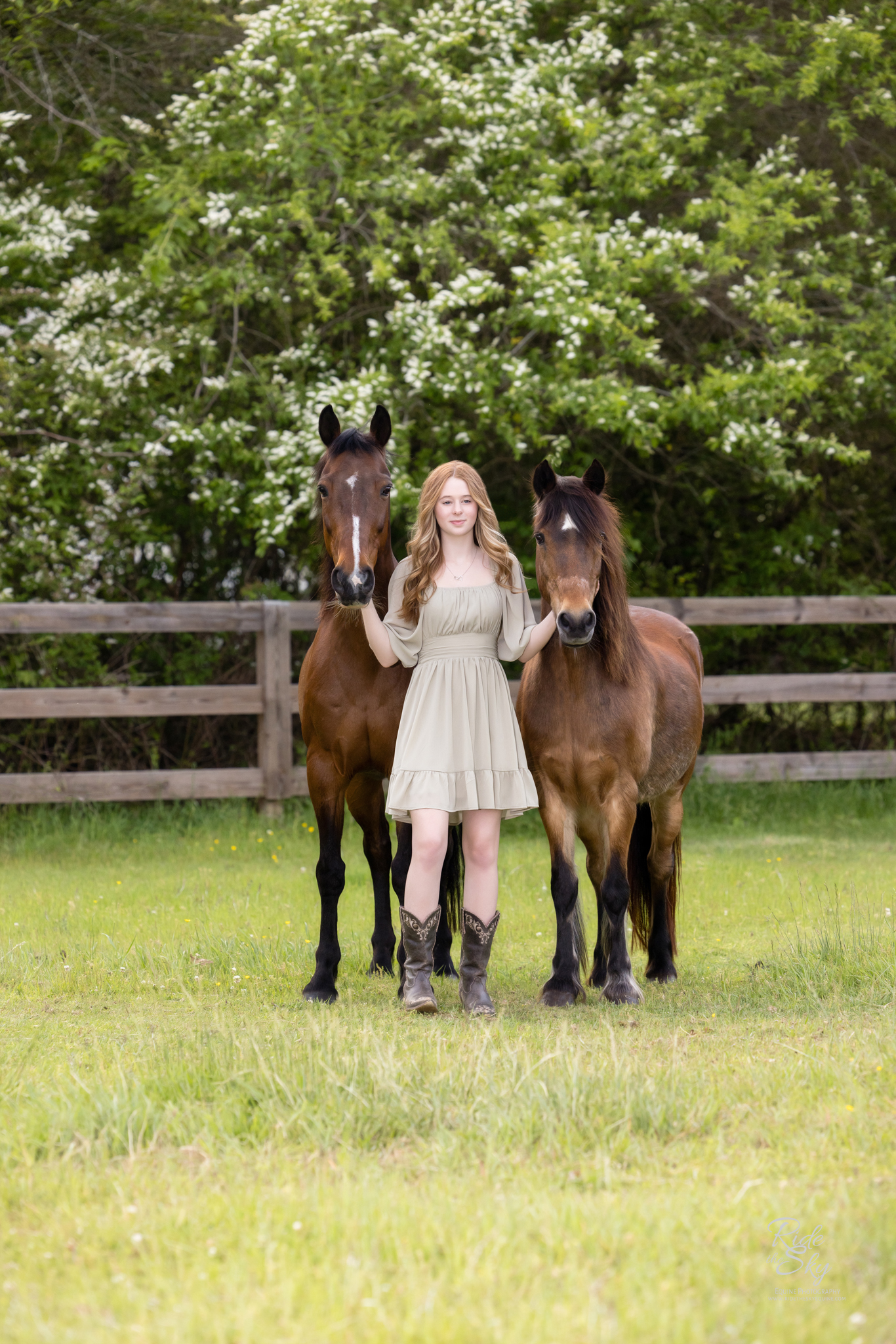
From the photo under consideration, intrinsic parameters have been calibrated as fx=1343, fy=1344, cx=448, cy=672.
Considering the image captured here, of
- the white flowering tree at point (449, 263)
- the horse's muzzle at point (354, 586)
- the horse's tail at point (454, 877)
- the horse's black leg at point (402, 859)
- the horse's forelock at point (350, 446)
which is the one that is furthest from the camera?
the white flowering tree at point (449, 263)

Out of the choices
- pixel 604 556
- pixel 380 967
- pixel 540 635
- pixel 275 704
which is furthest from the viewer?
pixel 275 704

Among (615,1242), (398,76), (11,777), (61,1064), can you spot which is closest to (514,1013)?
(61,1064)

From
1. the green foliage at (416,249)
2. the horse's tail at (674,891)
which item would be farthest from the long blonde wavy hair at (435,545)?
the green foliage at (416,249)

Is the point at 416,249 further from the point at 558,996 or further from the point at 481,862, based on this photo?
the point at 558,996

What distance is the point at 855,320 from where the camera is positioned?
34.1 ft

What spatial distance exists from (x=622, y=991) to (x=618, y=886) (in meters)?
0.39

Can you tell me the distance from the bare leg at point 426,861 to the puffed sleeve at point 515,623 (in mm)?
645

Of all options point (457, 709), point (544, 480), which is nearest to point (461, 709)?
point (457, 709)

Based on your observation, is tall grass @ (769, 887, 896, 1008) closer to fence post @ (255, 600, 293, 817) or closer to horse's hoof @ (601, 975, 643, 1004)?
horse's hoof @ (601, 975, 643, 1004)

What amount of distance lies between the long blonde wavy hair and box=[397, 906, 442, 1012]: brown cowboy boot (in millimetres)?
1106

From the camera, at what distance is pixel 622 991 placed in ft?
16.6

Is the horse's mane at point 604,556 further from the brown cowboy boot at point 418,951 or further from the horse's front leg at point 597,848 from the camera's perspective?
the brown cowboy boot at point 418,951

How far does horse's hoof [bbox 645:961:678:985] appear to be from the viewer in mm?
5742

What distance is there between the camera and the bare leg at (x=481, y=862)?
16.0ft
